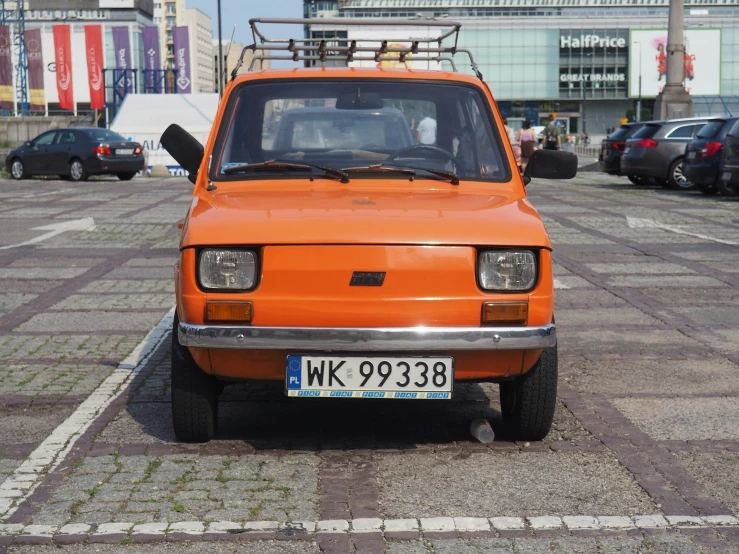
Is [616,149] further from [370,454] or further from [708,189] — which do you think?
[370,454]

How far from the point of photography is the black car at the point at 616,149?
2734 centimetres

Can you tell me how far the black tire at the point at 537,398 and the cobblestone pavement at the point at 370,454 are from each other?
4.1 inches

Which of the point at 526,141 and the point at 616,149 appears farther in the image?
the point at 526,141

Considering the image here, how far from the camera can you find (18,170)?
32000 millimetres

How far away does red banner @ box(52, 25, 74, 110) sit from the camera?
3351 inches

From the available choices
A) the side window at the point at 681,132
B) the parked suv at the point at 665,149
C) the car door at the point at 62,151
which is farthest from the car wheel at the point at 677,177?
the car door at the point at 62,151

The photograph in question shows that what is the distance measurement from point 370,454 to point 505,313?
0.86 metres

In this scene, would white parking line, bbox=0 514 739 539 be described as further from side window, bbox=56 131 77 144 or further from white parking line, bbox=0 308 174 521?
side window, bbox=56 131 77 144

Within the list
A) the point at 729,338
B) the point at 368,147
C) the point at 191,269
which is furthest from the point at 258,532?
the point at 729,338

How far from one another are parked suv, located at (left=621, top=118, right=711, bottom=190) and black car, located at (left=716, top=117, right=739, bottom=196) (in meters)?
4.16

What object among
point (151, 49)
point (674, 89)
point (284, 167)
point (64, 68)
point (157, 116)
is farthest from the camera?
point (151, 49)

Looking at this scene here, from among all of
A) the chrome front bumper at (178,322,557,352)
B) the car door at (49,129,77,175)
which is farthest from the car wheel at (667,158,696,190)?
the chrome front bumper at (178,322,557,352)

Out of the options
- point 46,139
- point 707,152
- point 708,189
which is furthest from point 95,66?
point 707,152

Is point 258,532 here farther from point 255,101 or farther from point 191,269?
point 255,101
